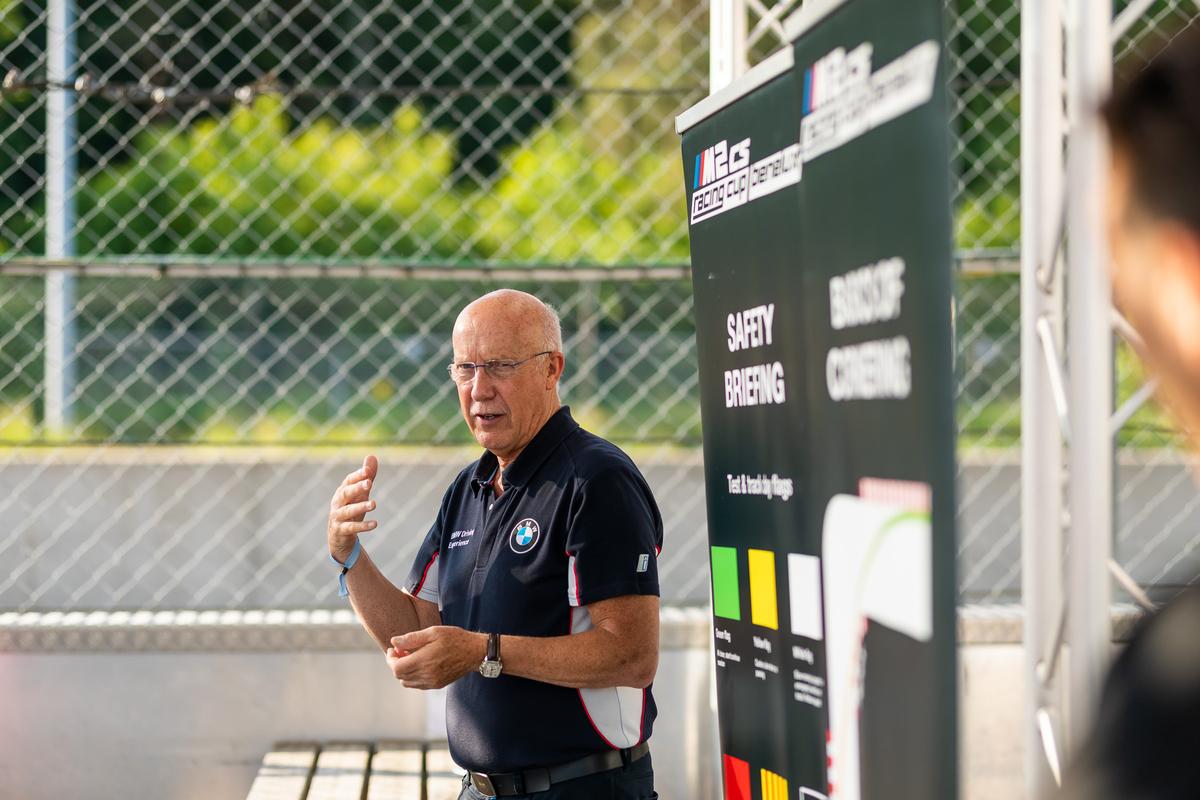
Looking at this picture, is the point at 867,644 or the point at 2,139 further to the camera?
the point at 2,139

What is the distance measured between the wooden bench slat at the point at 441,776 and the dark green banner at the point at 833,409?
1.54m

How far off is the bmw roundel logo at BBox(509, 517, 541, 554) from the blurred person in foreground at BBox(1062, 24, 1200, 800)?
5.79 ft

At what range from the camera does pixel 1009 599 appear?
4.78 metres

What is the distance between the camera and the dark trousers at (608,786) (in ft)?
8.00

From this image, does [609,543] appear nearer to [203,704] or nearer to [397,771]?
[397,771]

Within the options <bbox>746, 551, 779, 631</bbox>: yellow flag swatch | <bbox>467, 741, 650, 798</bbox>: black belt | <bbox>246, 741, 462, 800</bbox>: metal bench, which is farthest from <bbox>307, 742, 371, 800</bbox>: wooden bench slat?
<bbox>746, 551, 779, 631</bbox>: yellow flag swatch

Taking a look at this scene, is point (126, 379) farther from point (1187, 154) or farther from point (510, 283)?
point (1187, 154)

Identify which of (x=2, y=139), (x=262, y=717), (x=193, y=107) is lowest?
(x=262, y=717)

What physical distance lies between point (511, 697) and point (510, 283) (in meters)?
2.41

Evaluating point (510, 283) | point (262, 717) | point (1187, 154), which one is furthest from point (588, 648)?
point (510, 283)

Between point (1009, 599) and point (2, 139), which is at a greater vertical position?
point (2, 139)

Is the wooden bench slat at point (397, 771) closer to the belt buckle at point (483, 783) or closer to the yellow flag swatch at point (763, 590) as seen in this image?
the belt buckle at point (483, 783)

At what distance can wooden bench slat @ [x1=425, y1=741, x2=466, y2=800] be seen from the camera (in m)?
3.75

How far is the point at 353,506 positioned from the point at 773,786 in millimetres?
1018
